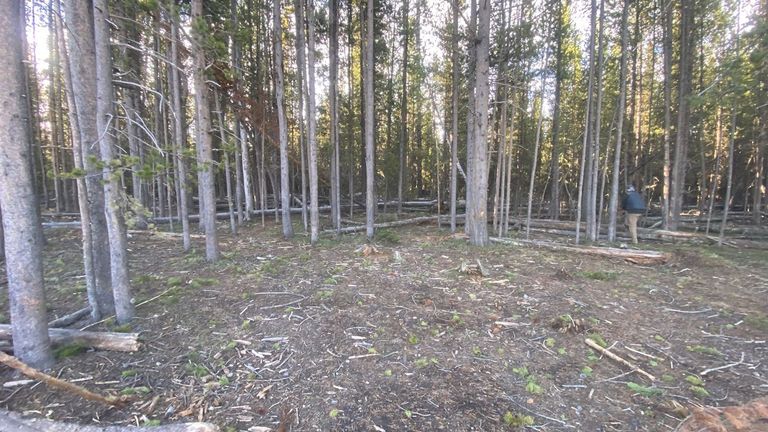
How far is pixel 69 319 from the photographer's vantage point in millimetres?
4262

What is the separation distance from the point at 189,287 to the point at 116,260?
167cm

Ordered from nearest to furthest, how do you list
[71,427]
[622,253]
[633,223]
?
1. [71,427]
2. [622,253]
3. [633,223]

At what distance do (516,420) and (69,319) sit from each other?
527 cm

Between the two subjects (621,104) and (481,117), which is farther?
(621,104)

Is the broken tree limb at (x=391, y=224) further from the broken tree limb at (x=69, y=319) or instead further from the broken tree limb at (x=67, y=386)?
the broken tree limb at (x=67, y=386)

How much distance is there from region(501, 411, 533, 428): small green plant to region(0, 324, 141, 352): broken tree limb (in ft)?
12.5

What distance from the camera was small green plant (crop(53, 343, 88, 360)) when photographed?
139 inches

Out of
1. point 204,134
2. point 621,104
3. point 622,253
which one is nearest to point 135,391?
point 204,134

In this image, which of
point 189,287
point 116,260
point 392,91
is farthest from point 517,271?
point 392,91

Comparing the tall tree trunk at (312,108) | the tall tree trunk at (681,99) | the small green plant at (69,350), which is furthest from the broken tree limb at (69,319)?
the tall tree trunk at (681,99)

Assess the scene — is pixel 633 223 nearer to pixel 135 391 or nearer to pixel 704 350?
pixel 704 350

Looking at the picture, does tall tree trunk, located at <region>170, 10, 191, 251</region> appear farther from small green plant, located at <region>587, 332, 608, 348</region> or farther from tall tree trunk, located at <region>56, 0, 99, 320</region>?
small green plant, located at <region>587, 332, 608, 348</region>

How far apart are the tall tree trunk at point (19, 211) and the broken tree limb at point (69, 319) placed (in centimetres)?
87

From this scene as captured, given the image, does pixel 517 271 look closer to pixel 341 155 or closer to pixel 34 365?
pixel 34 365
